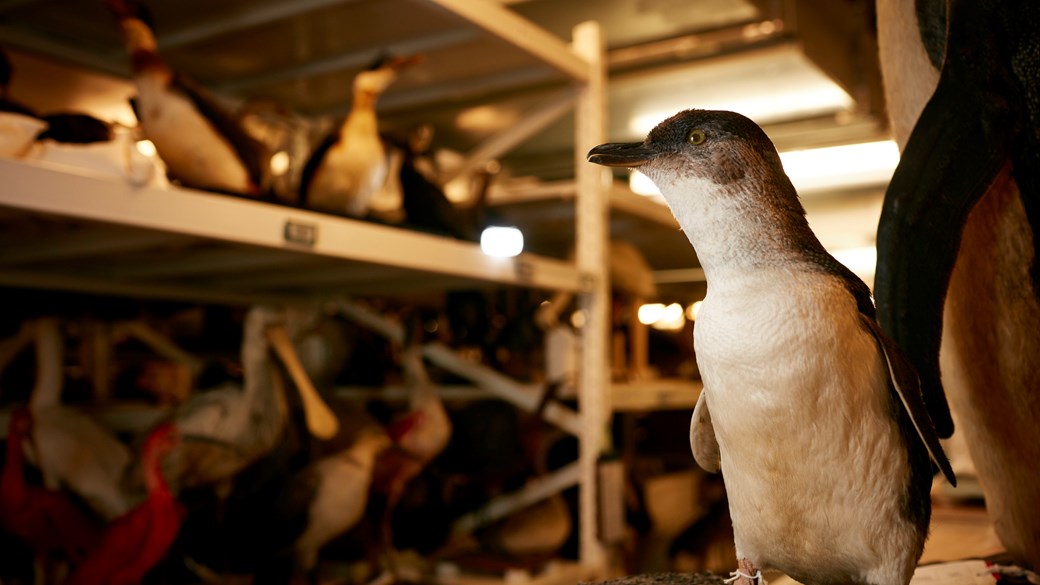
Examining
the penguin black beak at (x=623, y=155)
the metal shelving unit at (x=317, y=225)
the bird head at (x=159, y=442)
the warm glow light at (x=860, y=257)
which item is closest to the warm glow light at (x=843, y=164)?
the warm glow light at (x=860, y=257)

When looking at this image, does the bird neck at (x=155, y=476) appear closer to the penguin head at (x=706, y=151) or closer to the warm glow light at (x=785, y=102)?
the penguin head at (x=706, y=151)

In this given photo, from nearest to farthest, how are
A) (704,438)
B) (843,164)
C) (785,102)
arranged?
(704,438)
(785,102)
(843,164)

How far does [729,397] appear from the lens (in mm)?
454

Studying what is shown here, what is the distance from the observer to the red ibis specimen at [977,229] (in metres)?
0.47

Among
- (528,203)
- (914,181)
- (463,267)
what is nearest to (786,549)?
(914,181)

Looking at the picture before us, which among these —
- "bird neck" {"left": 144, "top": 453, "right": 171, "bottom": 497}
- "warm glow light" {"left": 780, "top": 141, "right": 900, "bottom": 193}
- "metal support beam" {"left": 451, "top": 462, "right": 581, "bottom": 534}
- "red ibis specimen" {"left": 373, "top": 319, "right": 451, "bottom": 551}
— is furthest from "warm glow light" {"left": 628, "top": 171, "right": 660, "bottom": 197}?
"bird neck" {"left": 144, "top": 453, "right": 171, "bottom": 497}

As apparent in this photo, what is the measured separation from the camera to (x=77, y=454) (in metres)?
1.30

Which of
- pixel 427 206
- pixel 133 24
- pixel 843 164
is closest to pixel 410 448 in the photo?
pixel 427 206

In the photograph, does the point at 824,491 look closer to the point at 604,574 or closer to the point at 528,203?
the point at 604,574

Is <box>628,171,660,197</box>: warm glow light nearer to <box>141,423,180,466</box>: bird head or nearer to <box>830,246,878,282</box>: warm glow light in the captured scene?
<box>830,246,878,282</box>: warm glow light

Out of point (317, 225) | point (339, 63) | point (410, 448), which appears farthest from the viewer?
point (339, 63)

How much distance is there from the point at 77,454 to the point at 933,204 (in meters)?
1.25

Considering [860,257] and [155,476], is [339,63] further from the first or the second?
[860,257]

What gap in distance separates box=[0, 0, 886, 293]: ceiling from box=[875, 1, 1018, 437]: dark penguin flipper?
1059 mm
